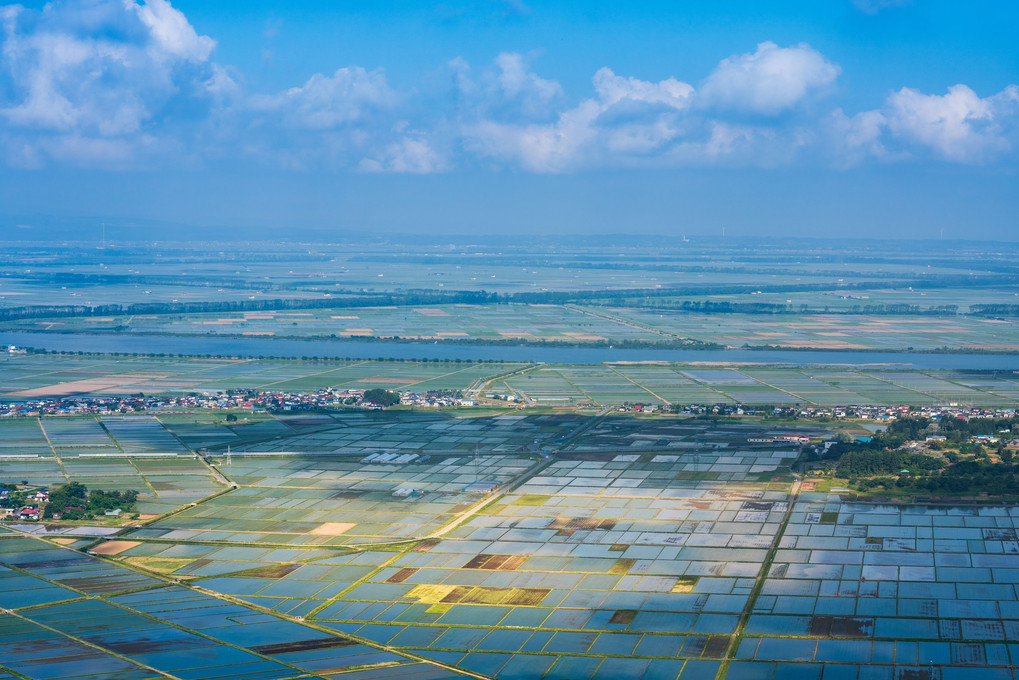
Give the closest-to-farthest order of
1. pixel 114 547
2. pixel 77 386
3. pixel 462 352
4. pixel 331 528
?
pixel 114 547 < pixel 331 528 < pixel 77 386 < pixel 462 352

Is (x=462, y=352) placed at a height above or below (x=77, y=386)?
below

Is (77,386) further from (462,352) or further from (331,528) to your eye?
(331,528)

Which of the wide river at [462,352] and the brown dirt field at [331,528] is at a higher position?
the wide river at [462,352]

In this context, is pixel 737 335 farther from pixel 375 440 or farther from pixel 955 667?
pixel 955 667

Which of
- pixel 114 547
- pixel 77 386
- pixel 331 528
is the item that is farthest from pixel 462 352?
pixel 114 547

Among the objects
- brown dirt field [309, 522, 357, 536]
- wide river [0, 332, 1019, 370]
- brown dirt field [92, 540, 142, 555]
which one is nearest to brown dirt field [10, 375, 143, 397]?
wide river [0, 332, 1019, 370]

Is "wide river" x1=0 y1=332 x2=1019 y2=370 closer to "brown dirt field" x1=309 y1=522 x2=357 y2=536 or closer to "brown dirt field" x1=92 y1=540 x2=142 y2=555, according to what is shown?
"brown dirt field" x1=309 y1=522 x2=357 y2=536

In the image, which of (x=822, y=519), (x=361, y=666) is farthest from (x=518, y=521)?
(x=361, y=666)

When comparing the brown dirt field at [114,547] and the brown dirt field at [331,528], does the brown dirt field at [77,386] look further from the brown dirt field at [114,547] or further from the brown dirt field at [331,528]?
the brown dirt field at [331,528]

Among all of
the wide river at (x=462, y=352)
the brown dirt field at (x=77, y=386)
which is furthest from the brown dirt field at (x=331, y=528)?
the wide river at (x=462, y=352)

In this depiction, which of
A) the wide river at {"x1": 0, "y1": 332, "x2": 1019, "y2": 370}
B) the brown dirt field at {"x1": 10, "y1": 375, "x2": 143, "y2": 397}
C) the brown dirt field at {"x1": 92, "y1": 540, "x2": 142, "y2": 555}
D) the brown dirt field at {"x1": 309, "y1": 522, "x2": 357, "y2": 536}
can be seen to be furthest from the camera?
the wide river at {"x1": 0, "y1": 332, "x2": 1019, "y2": 370}
